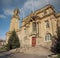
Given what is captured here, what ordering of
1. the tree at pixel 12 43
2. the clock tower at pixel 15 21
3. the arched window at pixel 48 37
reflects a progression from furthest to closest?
the clock tower at pixel 15 21 < the tree at pixel 12 43 < the arched window at pixel 48 37

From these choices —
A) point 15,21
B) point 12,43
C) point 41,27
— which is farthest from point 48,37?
point 15,21

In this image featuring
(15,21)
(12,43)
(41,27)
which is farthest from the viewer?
(15,21)

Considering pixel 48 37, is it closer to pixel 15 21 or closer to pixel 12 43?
pixel 12 43

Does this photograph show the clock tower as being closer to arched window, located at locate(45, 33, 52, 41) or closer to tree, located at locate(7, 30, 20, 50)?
tree, located at locate(7, 30, 20, 50)

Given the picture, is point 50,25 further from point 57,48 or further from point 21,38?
point 21,38

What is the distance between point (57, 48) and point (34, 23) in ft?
42.5

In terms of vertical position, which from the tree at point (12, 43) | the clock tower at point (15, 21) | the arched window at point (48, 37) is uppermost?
the clock tower at point (15, 21)

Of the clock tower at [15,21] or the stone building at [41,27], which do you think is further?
the clock tower at [15,21]

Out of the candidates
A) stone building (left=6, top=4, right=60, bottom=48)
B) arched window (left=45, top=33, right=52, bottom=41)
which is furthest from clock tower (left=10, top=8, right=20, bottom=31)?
arched window (left=45, top=33, right=52, bottom=41)

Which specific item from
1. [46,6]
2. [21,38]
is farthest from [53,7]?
Answer: [21,38]

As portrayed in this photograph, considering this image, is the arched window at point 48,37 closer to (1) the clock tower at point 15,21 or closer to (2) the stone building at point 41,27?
(2) the stone building at point 41,27

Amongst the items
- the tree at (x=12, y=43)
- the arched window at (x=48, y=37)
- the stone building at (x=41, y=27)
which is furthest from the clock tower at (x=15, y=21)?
the arched window at (x=48, y=37)

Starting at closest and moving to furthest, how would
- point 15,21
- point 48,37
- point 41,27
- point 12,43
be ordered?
point 12,43
point 48,37
point 41,27
point 15,21

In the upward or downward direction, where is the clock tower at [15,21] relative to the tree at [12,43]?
upward
